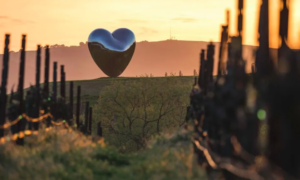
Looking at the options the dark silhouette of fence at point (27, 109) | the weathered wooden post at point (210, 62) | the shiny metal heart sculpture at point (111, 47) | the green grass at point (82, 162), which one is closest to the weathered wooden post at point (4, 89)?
the dark silhouette of fence at point (27, 109)

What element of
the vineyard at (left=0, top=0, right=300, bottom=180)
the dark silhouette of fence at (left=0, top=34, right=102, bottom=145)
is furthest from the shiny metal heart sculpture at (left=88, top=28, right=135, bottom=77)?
the vineyard at (left=0, top=0, right=300, bottom=180)

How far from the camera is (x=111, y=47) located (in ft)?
288

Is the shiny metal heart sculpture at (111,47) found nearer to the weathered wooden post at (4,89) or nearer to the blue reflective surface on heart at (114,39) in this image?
the blue reflective surface on heart at (114,39)

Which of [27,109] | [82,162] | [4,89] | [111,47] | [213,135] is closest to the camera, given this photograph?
[213,135]

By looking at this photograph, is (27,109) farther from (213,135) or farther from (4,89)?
(213,135)

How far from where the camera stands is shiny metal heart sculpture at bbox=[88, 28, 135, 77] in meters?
87.1

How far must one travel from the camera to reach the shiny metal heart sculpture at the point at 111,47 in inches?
3430

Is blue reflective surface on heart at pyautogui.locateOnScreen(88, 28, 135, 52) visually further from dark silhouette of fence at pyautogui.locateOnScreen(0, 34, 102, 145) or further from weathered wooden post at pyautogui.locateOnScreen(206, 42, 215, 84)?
weathered wooden post at pyautogui.locateOnScreen(206, 42, 215, 84)

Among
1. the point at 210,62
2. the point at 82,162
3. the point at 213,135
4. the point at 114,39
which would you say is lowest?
the point at 82,162

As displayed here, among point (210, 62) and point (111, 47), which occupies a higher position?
point (111, 47)

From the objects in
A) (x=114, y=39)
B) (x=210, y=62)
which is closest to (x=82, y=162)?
(x=210, y=62)

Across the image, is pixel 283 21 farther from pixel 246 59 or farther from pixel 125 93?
pixel 125 93

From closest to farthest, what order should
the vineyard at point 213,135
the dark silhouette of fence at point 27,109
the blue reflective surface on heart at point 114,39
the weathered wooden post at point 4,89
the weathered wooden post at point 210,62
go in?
1. the vineyard at point 213,135
2. the weathered wooden post at point 4,89
3. the dark silhouette of fence at point 27,109
4. the weathered wooden post at point 210,62
5. the blue reflective surface on heart at point 114,39

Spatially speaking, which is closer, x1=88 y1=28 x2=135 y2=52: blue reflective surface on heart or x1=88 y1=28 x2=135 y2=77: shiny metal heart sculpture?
x1=88 y1=28 x2=135 y2=52: blue reflective surface on heart
